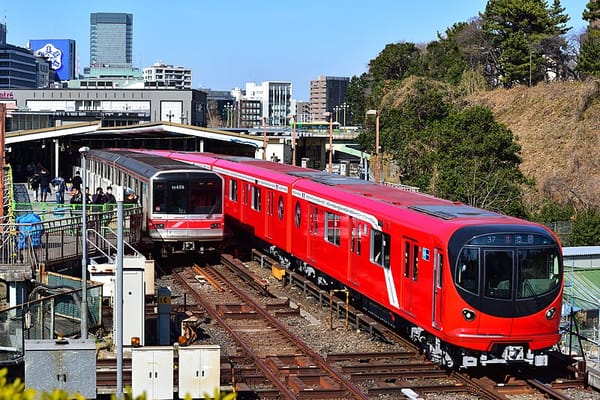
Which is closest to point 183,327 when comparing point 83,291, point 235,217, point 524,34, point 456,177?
point 83,291

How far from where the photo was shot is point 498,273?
40.5ft

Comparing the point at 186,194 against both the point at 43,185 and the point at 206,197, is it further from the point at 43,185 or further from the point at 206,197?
the point at 43,185

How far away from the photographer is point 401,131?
41.9 m

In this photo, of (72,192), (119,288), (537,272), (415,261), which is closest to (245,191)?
(72,192)

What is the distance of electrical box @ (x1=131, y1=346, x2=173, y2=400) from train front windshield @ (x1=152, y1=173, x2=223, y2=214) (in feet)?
33.6

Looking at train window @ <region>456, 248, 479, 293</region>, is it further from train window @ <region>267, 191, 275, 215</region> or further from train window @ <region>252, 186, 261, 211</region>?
train window @ <region>252, 186, 261, 211</region>

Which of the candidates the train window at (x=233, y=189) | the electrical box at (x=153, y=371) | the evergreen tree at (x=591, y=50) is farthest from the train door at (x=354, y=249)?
the evergreen tree at (x=591, y=50)

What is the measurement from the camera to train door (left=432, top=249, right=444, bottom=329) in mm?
12547

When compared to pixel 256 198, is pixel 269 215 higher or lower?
lower

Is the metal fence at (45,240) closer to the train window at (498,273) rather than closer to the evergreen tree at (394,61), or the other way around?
the train window at (498,273)

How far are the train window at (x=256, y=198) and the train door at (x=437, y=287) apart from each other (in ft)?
36.0

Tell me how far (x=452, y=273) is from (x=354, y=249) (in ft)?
13.1

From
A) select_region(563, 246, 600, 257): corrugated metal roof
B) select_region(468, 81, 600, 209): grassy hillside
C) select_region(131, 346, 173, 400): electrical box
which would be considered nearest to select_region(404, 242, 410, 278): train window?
select_region(131, 346, 173, 400): electrical box

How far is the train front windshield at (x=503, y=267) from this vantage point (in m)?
12.3
